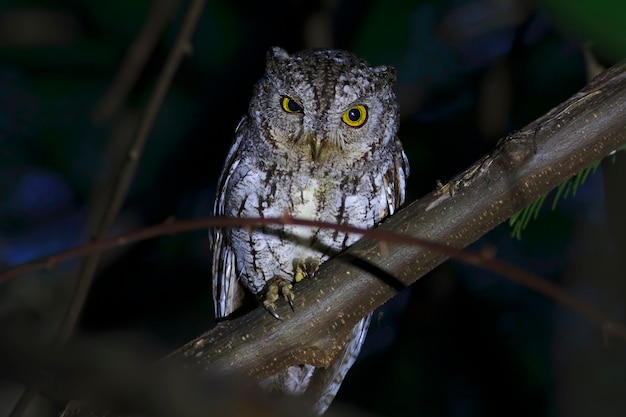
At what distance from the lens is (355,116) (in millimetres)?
1984

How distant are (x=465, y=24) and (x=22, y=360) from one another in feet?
7.93

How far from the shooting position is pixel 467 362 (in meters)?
2.70

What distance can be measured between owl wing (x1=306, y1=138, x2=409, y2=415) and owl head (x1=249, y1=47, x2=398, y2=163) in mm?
83

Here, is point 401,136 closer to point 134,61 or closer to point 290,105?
point 290,105

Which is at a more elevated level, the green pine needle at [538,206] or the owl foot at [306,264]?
the owl foot at [306,264]

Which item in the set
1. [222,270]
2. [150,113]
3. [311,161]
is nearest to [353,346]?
[222,270]

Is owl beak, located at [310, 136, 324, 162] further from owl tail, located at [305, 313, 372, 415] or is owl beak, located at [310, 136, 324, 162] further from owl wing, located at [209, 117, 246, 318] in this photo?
owl tail, located at [305, 313, 372, 415]

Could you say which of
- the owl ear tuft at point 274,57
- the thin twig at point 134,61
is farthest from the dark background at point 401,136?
the thin twig at point 134,61

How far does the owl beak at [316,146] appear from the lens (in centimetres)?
190

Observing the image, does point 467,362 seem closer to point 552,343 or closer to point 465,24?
point 552,343

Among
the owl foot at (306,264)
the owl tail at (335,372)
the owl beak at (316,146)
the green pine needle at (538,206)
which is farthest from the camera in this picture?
Answer: the owl tail at (335,372)

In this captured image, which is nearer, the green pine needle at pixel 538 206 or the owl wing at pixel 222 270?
the green pine needle at pixel 538 206

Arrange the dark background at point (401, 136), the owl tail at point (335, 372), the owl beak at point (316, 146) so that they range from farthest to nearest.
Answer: the dark background at point (401, 136) < the owl tail at point (335, 372) < the owl beak at point (316, 146)

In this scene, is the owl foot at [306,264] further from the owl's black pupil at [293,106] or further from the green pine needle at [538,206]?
the green pine needle at [538,206]
